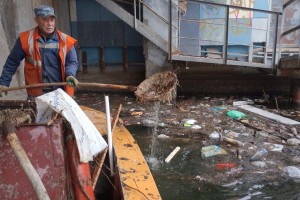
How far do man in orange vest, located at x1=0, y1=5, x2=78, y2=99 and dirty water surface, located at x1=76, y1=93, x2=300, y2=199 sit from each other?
1.77 m

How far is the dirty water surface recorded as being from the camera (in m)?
3.46

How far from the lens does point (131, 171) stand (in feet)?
7.61

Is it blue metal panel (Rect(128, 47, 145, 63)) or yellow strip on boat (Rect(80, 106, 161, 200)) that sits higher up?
blue metal panel (Rect(128, 47, 145, 63))

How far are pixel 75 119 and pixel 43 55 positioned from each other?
1407 mm

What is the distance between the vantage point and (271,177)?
3635mm

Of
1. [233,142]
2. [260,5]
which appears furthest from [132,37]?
[233,142]

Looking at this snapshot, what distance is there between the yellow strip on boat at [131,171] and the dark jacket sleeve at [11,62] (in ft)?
3.30

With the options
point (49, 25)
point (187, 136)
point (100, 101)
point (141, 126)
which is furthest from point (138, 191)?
point (100, 101)

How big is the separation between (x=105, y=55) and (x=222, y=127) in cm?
481

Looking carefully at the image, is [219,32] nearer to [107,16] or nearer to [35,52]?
[107,16]

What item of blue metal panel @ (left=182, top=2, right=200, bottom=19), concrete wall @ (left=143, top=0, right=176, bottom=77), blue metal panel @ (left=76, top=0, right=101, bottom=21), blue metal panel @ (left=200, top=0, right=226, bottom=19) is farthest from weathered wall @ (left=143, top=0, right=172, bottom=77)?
blue metal panel @ (left=76, top=0, right=101, bottom=21)

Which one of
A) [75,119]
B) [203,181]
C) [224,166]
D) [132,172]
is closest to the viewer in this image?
[75,119]

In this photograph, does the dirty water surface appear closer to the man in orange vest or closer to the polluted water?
the polluted water

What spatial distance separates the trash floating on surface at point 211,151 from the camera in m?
4.26
